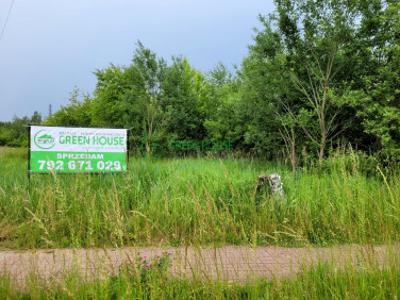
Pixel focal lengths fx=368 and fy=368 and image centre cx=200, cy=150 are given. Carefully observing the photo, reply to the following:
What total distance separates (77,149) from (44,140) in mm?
744

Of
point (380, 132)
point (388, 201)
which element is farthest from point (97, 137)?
point (380, 132)

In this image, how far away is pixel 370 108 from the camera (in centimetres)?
1063

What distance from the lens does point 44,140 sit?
27.5 feet

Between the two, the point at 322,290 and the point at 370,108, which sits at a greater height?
the point at 370,108

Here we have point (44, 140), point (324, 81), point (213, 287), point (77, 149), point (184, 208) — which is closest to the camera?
point (213, 287)

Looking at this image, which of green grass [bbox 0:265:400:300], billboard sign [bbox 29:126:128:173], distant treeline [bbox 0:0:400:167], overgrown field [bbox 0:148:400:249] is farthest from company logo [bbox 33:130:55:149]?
distant treeline [bbox 0:0:400:167]

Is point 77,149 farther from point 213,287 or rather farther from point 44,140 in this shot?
point 213,287

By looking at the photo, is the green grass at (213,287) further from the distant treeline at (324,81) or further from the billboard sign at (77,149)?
the distant treeline at (324,81)

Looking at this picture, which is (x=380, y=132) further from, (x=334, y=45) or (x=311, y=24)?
(x=311, y=24)

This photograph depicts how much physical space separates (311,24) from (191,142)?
10.4 m

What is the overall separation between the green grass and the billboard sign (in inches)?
200

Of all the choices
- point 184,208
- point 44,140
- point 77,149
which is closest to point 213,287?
point 184,208

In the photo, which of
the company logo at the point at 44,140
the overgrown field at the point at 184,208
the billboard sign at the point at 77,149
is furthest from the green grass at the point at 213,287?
the company logo at the point at 44,140

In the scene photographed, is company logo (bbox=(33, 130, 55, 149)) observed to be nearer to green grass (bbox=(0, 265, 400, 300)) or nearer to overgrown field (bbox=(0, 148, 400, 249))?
overgrown field (bbox=(0, 148, 400, 249))
